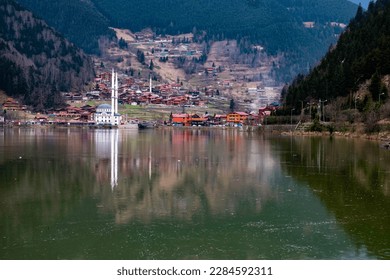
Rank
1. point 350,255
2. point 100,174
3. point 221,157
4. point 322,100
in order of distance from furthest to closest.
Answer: point 322,100 → point 221,157 → point 100,174 → point 350,255

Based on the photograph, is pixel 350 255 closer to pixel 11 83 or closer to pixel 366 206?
pixel 366 206

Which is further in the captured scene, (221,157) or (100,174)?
(221,157)

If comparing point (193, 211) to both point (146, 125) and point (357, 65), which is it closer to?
point (357, 65)

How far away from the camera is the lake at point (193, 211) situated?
477 inches

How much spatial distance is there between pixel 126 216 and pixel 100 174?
9.07m

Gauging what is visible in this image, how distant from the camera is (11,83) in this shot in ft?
506

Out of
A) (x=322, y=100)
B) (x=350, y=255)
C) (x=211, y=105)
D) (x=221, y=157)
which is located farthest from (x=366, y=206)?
(x=211, y=105)

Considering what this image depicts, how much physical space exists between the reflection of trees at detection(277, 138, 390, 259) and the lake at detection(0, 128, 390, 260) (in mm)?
38

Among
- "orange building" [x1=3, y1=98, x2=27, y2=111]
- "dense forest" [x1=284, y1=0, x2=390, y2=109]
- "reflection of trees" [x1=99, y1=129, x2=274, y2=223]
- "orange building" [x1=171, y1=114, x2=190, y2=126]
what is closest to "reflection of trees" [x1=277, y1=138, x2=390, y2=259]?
"reflection of trees" [x1=99, y1=129, x2=274, y2=223]

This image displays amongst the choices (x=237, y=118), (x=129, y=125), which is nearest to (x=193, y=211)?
(x=129, y=125)

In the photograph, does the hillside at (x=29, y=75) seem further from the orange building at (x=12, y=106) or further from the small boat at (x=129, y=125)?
the small boat at (x=129, y=125)

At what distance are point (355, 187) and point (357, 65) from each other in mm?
47060

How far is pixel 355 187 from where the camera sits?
67.6ft

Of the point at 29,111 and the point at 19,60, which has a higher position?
the point at 19,60
